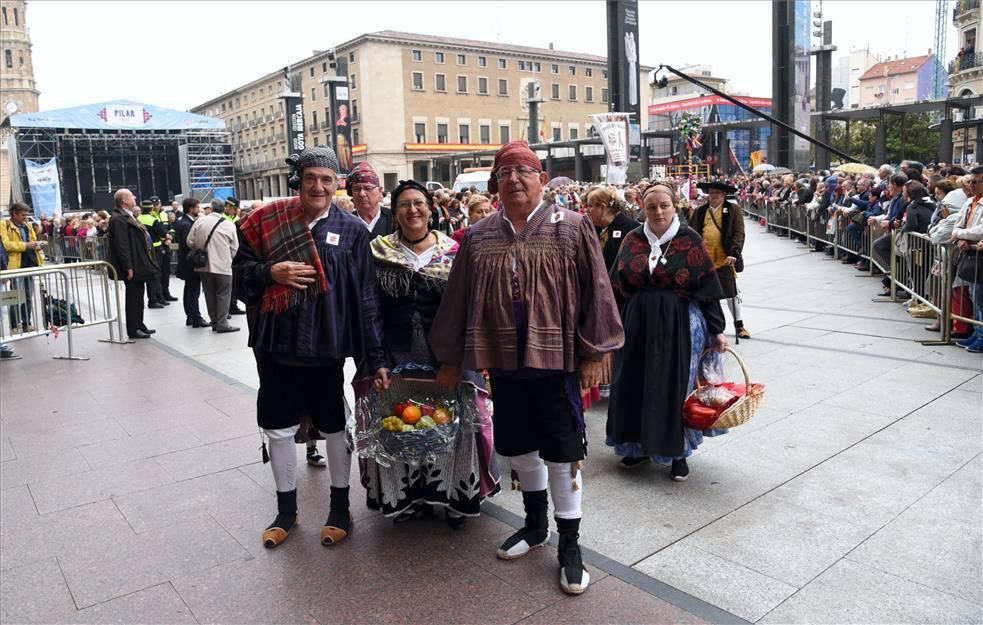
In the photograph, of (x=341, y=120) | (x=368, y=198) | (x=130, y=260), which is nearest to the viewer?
(x=368, y=198)

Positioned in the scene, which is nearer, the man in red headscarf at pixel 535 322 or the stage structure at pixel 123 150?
the man in red headscarf at pixel 535 322

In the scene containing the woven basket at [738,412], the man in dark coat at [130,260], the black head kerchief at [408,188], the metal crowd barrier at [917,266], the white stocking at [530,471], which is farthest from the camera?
the man in dark coat at [130,260]

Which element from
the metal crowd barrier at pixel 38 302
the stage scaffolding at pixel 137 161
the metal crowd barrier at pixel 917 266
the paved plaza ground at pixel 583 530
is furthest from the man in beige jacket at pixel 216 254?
the stage scaffolding at pixel 137 161

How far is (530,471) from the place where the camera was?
11.3 ft

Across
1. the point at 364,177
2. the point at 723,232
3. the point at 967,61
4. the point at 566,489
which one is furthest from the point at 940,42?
the point at 566,489

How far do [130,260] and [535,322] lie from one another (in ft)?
28.4

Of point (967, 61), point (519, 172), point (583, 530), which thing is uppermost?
point (967, 61)

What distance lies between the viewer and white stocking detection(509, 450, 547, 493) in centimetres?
339

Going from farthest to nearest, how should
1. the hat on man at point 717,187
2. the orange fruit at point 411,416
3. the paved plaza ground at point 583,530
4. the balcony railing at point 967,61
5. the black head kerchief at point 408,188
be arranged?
the balcony railing at point 967,61 → the hat on man at point 717,187 → the black head kerchief at point 408,188 → the orange fruit at point 411,416 → the paved plaza ground at point 583,530

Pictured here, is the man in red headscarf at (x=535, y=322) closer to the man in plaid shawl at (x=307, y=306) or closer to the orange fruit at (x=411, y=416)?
the orange fruit at (x=411, y=416)

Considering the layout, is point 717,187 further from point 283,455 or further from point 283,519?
point 283,519

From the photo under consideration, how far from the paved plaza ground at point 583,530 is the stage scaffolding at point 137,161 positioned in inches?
1845

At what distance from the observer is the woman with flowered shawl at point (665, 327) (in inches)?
166

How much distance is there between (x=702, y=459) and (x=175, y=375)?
17.7ft
